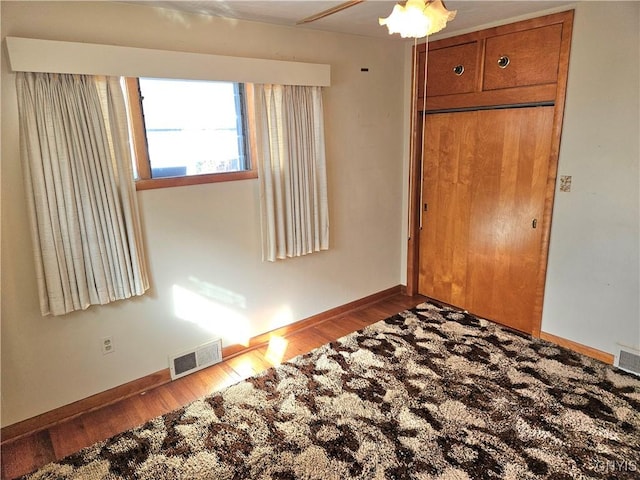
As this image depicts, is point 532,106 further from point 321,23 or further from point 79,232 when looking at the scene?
point 79,232

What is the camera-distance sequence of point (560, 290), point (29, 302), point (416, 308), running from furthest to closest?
point (416, 308)
point (560, 290)
point (29, 302)

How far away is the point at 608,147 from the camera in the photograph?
2.57 metres

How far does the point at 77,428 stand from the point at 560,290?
10.9ft

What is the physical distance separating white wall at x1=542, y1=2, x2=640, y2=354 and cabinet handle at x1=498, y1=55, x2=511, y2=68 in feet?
1.46

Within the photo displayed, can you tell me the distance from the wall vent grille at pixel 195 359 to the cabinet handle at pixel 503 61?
2951mm

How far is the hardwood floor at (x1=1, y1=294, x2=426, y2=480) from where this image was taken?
2160 millimetres

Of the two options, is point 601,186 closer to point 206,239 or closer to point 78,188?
point 206,239

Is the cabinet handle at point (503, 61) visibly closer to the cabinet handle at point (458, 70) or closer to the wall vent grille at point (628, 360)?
the cabinet handle at point (458, 70)

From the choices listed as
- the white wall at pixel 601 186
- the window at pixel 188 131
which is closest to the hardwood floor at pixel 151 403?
the window at pixel 188 131

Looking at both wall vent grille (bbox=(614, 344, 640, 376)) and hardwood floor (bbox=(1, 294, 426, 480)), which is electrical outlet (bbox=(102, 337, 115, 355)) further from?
wall vent grille (bbox=(614, 344, 640, 376))

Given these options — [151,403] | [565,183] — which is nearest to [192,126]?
[151,403]

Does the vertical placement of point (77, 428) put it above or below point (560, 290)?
below

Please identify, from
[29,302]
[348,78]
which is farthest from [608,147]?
[29,302]

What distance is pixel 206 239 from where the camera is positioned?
2768 millimetres
